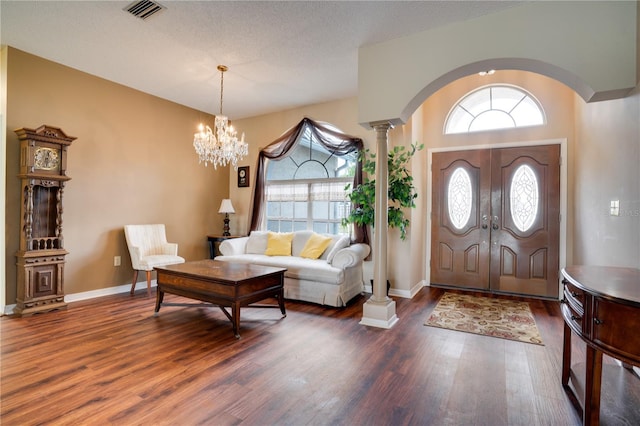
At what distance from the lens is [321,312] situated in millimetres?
3742

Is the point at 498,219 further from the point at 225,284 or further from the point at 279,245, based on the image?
the point at 225,284

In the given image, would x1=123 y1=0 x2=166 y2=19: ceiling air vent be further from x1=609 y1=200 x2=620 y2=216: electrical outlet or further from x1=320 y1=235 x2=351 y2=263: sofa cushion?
x1=609 y1=200 x2=620 y2=216: electrical outlet

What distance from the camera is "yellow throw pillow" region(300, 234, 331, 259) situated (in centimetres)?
454

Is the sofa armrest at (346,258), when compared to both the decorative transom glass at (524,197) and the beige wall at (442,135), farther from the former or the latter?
the decorative transom glass at (524,197)

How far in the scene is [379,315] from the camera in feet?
10.8

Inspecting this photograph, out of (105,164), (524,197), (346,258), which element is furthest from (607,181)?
(105,164)

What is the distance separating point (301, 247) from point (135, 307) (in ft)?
7.34

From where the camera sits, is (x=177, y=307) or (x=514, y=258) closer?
(x=177, y=307)

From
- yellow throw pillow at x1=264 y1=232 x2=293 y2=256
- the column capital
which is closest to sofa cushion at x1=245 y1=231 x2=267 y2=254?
yellow throw pillow at x1=264 y1=232 x2=293 y2=256

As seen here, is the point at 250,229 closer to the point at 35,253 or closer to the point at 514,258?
the point at 35,253

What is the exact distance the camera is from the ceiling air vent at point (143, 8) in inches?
107

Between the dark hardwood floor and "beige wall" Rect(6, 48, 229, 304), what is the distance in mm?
1046

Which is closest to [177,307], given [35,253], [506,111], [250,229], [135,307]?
[135,307]

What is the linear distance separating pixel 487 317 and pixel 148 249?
14.7 feet
